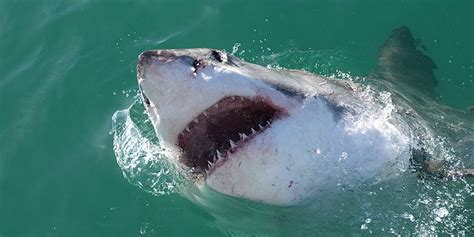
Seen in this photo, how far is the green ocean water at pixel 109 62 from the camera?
462 cm

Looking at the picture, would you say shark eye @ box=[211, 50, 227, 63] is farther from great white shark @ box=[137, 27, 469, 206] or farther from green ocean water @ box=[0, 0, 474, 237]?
green ocean water @ box=[0, 0, 474, 237]

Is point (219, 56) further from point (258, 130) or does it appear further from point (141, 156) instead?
point (141, 156)

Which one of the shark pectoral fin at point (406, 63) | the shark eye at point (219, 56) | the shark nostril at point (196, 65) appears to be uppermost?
the shark nostril at point (196, 65)

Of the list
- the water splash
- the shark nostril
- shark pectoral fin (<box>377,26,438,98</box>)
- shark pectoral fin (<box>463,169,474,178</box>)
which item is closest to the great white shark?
the shark nostril

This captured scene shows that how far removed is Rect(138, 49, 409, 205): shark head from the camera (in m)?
2.59

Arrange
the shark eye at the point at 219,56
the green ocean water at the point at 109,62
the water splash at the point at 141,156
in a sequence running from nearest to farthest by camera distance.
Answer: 1. the shark eye at the point at 219,56
2. the water splash at the point at 141,156
3. the green ocean water at the point at 109,62

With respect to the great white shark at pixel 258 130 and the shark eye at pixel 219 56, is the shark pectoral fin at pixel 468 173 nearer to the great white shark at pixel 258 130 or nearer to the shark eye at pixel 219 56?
the great white shark at pixel 258 130

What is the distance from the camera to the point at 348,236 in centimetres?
314

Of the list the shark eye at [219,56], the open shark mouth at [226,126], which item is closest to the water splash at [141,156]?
the open shark mouth at [226,126]

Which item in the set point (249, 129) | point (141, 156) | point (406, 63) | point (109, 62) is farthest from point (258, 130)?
point (109, 62)

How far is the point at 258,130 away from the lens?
2.58 metres

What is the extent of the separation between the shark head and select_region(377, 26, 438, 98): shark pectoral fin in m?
2.20

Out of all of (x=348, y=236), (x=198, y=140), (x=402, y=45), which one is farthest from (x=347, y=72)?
(x=198, y=140)

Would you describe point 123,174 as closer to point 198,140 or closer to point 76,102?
point 76,102
